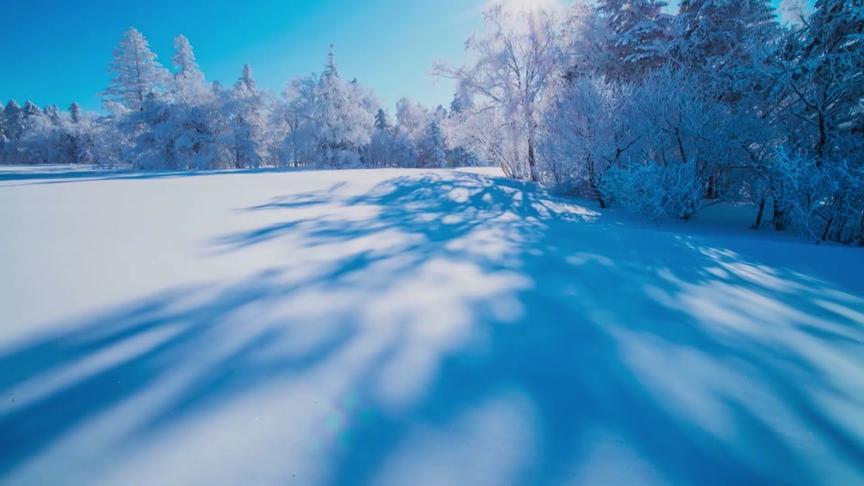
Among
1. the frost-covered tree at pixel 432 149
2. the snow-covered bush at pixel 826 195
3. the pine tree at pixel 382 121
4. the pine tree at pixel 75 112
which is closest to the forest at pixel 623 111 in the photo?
the snow-covered bush at pixel 826 195

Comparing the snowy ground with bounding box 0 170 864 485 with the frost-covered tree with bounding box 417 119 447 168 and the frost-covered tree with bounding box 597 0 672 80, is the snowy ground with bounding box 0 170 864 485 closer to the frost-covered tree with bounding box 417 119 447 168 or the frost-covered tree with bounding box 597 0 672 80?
the frost-covered tree with bounding box 597 0 672 80

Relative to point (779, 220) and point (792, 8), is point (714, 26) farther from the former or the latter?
point (779, 220)

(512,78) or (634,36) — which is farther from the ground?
(634,36)

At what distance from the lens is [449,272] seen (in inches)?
106

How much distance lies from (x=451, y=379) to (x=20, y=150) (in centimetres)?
6571

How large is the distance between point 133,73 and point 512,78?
83.1 ft

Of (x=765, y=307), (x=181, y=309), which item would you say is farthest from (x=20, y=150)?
(x=765, y=307)

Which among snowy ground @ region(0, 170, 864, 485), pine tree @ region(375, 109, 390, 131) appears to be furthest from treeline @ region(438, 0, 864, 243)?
pine tree @ region(375, 109, 390, 131)

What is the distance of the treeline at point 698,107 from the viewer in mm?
5402

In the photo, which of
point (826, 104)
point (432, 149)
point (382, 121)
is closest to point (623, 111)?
point (826, 104)

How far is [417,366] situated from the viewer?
1.55 metres

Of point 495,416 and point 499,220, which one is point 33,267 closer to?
point 495,416

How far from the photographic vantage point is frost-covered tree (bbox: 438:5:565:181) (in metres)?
12.2

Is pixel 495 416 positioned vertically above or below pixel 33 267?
below
